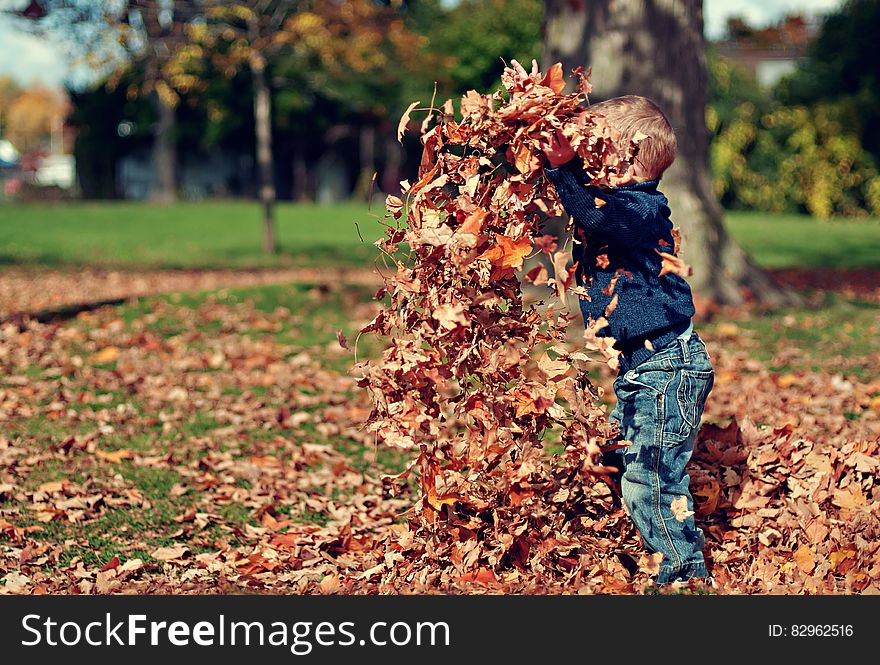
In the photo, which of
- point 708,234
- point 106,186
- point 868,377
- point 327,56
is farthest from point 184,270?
point 106,186

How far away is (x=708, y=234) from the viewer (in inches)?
390

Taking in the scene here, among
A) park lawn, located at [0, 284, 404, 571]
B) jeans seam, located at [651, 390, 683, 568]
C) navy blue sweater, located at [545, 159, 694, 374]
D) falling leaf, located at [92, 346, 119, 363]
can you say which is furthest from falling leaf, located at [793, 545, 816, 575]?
falling leaf, located at [92, 346, 119, 363]

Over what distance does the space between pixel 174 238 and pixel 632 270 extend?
1901cm

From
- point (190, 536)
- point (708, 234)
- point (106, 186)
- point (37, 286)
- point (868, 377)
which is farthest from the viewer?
point (106, 186)

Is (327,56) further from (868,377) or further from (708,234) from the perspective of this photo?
(868,377)

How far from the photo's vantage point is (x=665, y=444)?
364 cm

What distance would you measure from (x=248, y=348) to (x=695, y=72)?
476 cm

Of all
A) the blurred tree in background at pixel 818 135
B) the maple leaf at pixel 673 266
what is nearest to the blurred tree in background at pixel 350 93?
the blurred tree in background at pixel 818 135

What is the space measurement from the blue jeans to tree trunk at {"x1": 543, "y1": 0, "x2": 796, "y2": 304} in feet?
18.1

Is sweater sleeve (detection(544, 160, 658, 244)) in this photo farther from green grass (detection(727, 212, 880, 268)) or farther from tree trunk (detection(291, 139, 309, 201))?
tree trunk (detection(291, 139, 309, 201))

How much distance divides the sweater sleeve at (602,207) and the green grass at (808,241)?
13.1m

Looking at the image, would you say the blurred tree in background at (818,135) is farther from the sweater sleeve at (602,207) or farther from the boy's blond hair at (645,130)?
the sweater sleeve at (602,207)

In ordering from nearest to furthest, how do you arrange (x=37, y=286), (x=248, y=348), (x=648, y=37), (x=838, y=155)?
(x=248, y=348) < (x=648, y=37) < (x=37, y=286) < (x=838, y=155)

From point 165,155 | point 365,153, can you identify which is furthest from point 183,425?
point 365,153
